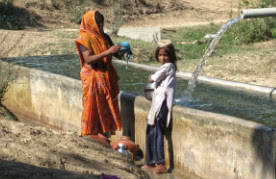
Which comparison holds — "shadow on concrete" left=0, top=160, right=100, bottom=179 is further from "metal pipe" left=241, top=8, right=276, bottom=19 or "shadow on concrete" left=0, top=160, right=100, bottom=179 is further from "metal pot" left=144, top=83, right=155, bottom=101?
"metal pipe" left=241, top=8, right=276, bottom=19

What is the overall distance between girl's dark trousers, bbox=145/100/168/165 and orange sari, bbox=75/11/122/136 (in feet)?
1.67

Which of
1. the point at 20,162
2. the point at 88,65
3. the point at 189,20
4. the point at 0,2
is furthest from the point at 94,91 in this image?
the point at 189,20

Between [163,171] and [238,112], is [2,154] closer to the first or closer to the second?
A: [163,171]

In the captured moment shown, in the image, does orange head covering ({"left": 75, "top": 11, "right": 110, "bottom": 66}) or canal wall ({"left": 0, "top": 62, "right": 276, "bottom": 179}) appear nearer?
canal wall ({"left": 0, "top": 62, "right": 276, "bottom": 179})

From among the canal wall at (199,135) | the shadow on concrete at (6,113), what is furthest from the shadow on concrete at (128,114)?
the shadow on concrete at (6,113)

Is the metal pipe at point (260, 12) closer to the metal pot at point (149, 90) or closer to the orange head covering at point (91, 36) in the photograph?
the metal pot at point (149, 90)

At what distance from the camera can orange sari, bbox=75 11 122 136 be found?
4949 millimetres

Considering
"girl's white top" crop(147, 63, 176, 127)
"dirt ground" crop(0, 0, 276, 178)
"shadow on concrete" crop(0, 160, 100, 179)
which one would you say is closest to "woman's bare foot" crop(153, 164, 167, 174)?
"dirt ground" crop(0, 0, 276, 178)

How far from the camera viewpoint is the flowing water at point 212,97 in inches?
208

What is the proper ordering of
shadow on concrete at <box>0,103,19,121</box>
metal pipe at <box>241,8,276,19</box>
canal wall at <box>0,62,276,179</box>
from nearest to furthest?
metal pipe at <box>241,8,276,19</box> → canal wall at <box>0,62,276,179</box> → shadow on concrete at <box>0,103,19,121</box>

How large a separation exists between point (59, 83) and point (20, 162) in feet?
8.42

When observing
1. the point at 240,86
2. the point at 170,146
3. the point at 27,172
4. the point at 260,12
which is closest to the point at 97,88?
the point at 170,146

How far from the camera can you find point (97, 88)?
5.01 metres

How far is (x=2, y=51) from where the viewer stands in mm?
12133
